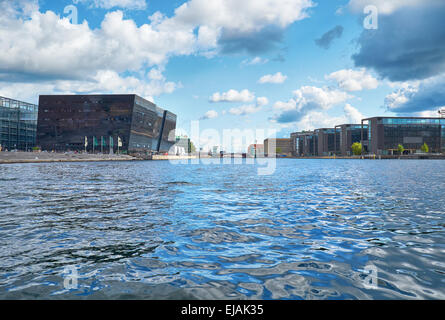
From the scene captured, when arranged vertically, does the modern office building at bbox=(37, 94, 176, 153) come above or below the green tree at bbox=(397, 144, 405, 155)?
above

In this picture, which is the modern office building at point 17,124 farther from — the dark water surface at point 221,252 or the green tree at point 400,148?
the green tree at point 400,148

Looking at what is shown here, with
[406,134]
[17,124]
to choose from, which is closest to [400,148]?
[406,134]

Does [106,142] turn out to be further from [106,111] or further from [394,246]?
[394,246]

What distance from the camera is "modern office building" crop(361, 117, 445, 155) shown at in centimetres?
18725

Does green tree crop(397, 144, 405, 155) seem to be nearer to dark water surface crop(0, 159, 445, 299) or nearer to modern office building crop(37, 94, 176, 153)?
modern office building crop(37, 94, 176, 153)

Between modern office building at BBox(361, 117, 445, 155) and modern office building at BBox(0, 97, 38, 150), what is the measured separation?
662 ft

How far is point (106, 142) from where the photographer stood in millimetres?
141875

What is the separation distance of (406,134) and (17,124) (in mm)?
222595

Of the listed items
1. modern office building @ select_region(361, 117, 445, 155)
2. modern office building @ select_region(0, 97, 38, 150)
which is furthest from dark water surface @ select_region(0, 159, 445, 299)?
modern office building @ select_region(361, 117, 445, 155)

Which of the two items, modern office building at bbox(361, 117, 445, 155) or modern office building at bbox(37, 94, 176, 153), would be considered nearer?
modern office building at bbox(37, 94, 176, 153)

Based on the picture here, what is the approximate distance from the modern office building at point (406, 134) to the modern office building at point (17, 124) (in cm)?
20183

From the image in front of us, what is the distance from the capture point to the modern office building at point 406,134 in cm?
18725

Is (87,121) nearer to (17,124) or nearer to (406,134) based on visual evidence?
(17,124)
